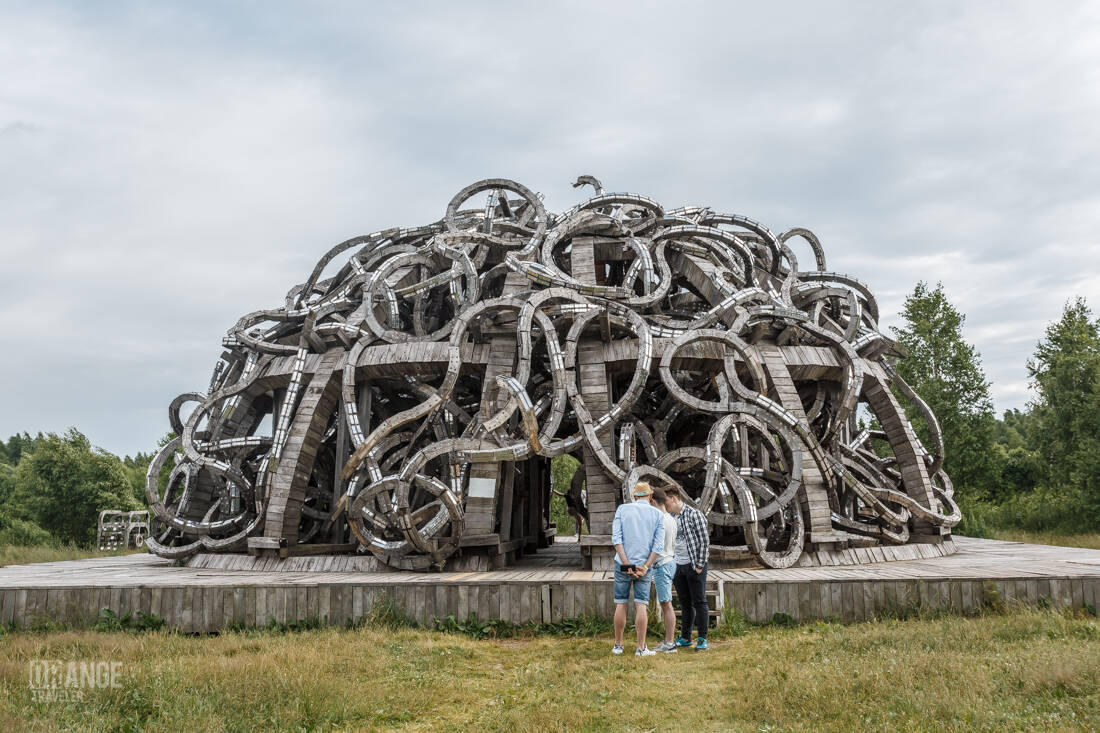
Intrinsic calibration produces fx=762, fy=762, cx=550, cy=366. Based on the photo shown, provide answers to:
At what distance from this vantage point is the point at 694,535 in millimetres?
9688

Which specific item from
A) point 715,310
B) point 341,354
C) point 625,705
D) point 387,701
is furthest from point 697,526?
point 341,354

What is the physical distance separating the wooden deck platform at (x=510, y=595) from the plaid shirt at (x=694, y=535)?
5.52ft

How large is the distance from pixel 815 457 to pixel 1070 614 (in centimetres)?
500

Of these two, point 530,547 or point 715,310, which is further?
→ point 530,547

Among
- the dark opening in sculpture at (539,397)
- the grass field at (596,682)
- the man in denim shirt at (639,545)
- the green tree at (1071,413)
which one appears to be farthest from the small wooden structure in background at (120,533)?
the green tree at (1071,413)

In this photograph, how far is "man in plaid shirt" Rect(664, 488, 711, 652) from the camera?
9592 mm

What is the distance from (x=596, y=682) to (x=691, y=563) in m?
2.26

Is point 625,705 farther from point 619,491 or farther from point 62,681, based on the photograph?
point 619,491

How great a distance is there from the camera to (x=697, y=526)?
9.73 m

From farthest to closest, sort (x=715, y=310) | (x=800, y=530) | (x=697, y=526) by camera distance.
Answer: (x=715, y=310) < (x=800, y=530) < (x=697, y=526)

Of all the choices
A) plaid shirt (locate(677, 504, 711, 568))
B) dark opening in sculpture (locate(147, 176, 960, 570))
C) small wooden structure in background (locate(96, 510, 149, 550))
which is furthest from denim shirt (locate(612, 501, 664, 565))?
small wooden structure in background (locate(96, 510, 149, 550))

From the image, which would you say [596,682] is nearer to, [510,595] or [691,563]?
[691,563]

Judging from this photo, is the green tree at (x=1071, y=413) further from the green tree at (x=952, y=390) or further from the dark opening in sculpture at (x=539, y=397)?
the dark opening in sculpture at (x=539, y=397)

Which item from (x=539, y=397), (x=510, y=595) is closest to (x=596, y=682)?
(x=510, y=595)
